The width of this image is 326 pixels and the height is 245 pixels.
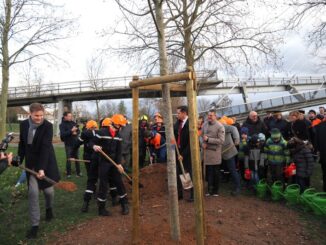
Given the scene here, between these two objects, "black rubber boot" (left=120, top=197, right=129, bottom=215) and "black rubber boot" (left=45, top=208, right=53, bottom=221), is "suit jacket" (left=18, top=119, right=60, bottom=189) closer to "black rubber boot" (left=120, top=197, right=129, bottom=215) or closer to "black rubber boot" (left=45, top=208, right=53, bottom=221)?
"black rubber boot" (left=45, top=208, right=53, bottom=221)

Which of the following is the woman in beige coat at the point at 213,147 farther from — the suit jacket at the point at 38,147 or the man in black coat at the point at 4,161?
the man in black coat at the point at 4,161

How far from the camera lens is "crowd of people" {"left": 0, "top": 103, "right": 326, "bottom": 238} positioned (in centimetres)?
504

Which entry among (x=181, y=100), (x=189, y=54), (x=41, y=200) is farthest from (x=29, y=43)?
(x=181, y=100)

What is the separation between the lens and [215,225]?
5.12 m

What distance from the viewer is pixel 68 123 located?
9383mm

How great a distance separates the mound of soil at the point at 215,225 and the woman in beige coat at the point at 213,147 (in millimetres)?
452

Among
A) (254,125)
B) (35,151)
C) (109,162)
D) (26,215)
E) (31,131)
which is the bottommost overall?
(26,215)

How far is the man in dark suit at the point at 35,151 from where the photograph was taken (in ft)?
16.1

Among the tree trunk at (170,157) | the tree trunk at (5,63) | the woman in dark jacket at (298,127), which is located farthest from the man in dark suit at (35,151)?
the tree trunk at (5,63)

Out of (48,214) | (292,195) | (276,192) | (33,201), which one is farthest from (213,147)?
(33,201)

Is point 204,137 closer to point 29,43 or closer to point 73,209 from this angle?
point 73,209

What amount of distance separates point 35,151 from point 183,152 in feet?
10.1

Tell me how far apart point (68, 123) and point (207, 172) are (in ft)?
14.7

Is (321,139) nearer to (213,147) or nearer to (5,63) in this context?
(213,147)
